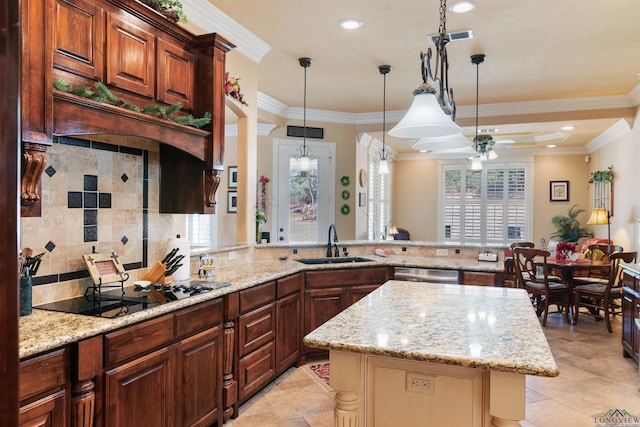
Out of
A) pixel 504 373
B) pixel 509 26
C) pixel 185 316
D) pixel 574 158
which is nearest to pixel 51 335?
pixel 185 316

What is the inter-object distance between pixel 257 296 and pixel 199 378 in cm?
73

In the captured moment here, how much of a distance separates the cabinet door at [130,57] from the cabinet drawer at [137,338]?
4.05 ft

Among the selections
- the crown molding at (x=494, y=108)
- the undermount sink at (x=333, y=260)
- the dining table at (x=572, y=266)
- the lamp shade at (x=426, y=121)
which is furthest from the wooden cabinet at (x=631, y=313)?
the crown molding at (x=494, y=108)

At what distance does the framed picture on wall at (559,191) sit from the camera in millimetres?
9305

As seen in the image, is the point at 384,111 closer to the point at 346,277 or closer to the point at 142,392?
the point at 346,277

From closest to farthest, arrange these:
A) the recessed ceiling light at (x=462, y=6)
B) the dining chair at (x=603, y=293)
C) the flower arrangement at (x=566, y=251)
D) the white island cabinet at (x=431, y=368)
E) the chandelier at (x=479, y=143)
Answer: the white island cabinet at (x=431, y=368)
the recessed ceiling light at (x=462, y=6)
the chandelier at (x=479, y=143)
the dining chair at (x=603, y=293)
the flower arrangement at (x=566, y=251)

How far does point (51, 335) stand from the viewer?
1.65 meters

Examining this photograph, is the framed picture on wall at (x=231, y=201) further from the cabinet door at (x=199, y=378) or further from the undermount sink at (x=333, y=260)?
the cabinet door at (x=199, y=378)

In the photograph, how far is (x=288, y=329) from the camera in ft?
11.6

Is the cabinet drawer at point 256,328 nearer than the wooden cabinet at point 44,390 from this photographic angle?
No

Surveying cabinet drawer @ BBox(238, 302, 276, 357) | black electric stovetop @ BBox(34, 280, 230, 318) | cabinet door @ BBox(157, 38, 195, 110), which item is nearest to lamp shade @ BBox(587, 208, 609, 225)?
cabinet drawer @ BBox(238, 302, 276, 357)

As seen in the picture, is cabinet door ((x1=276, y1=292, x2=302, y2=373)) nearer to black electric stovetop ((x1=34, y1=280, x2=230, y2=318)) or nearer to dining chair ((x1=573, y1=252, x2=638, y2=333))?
black electric stovetop ((x1=34, y1=280, x2=230, y2=318))

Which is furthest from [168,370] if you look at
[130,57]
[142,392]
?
[130,57]

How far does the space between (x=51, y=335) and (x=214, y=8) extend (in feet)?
8.74
